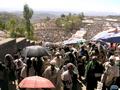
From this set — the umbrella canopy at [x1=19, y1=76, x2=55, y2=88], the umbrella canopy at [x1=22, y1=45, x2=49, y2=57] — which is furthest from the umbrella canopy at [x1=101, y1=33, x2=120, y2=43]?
the umbrella canopy at [x1=19, y1=76, x2=55, y2=88]

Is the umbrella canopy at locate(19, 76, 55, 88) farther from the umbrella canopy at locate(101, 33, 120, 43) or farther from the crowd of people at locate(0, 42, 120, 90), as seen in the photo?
the umbrella canopy at locate(101, 33, 120, 43)

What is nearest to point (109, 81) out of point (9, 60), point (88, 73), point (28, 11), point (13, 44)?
point (88, 73)

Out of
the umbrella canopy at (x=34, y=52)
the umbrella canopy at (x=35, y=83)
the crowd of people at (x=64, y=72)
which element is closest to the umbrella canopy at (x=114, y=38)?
the crowd of people at (x=64, y=72)

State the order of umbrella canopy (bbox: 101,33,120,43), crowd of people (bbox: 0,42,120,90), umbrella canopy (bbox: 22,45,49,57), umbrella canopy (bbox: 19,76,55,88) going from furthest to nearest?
umbrella canopy (bbox: 101,33,120,43) < umbrella canopy (bbox: 22,45,49,57) < crowd of people (bbox: 0,42,120,90) < umbrella canopy (bbox: 19,76,55,88)

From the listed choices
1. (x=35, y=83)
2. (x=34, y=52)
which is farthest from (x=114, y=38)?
(x=35, y=83)

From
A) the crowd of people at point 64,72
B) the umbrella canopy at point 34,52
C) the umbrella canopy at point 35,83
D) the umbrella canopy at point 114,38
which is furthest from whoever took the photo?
the umbrella canopy at point 114,38

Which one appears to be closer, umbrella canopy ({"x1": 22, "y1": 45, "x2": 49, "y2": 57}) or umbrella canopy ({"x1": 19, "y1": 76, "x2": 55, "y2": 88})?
umbrella canopy ({"x1": 19, "y1": 76, "x2": 55, "y2": 88})

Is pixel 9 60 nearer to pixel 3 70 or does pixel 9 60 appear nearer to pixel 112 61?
pixel 3 70

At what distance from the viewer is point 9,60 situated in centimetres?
1240

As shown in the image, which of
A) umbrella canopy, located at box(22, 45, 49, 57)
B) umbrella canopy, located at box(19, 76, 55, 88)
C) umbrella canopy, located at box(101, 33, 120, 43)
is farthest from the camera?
umbrella canopy, located at box(101, 33, 120, 43)

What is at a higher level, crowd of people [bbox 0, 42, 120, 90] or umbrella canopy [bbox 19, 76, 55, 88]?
umbrella canopy [bbox 19, 76, 55, 88]

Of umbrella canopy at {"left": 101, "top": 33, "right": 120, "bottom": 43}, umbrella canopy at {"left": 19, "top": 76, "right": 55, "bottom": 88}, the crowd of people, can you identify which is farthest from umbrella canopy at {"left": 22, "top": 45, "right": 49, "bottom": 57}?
umbrella canopy at {"left": 19, "top": 76, "right": 55, "bottom": 88}

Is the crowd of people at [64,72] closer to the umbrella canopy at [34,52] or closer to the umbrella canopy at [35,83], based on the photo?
the umbrella canopy at [34,52]

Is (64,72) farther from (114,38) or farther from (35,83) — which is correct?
(114,38)
